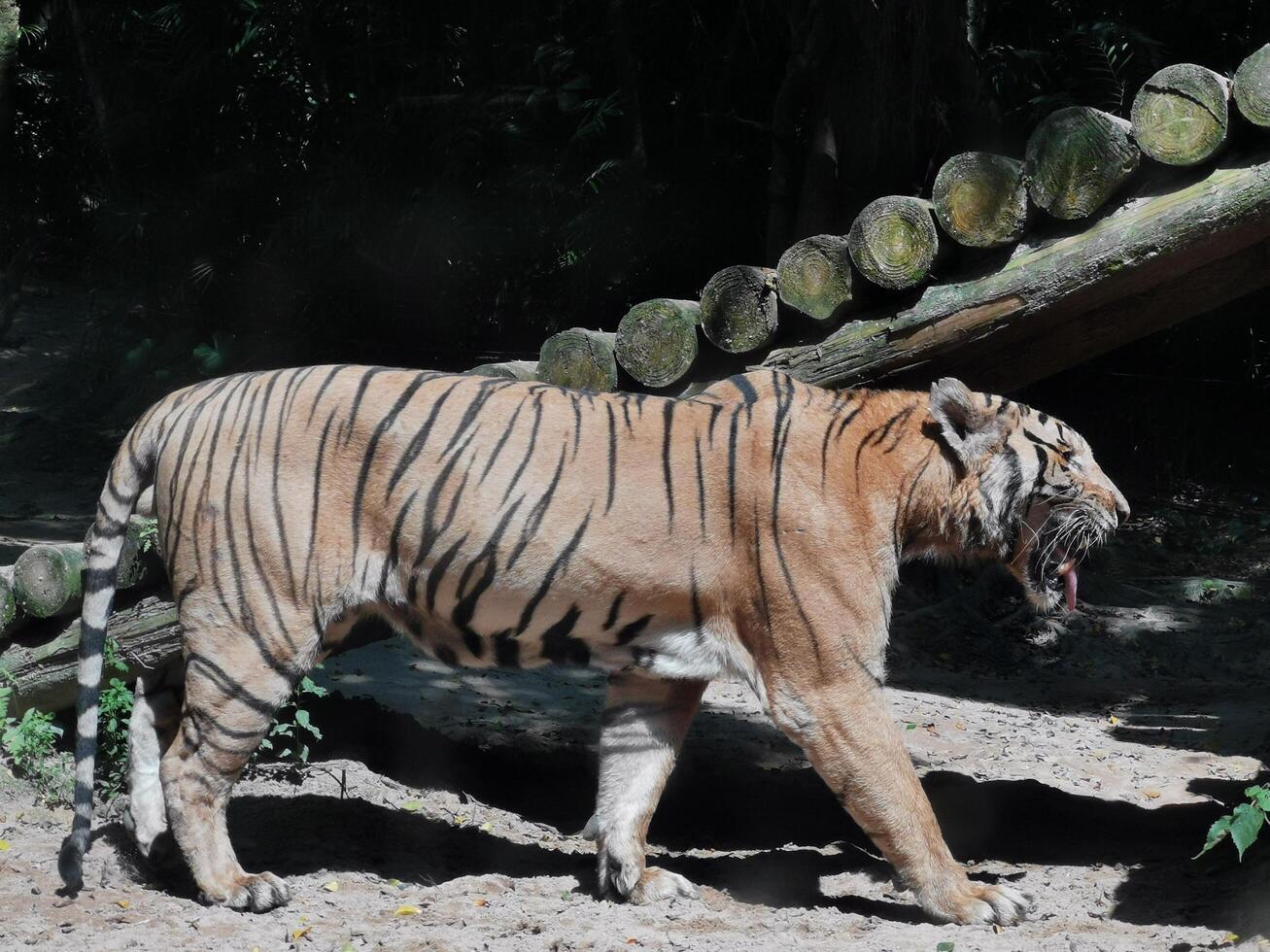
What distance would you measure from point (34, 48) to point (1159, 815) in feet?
40.0

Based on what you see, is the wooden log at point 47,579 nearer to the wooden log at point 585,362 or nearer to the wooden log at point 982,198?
the wooden log at point 585,362

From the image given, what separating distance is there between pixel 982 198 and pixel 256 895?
3.11m

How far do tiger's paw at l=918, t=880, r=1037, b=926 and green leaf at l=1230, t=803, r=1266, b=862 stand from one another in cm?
71

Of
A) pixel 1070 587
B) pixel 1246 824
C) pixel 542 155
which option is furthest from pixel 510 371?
pixel 542 155

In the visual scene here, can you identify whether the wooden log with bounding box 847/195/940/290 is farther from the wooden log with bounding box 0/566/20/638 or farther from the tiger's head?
the wooden log with bounding box 0/566/20/638

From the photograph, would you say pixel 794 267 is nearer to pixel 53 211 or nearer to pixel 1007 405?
pixel 1007 405

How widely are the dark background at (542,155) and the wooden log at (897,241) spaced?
2.48m

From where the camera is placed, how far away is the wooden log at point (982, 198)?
4.25 metres

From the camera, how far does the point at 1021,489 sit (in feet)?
13.2

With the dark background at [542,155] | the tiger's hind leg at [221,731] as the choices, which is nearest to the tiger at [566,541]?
the tiger's hind leg at [221,731]

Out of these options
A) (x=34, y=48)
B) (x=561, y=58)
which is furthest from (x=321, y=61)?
(x=34, y=48)

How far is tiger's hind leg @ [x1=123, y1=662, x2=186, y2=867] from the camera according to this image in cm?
416

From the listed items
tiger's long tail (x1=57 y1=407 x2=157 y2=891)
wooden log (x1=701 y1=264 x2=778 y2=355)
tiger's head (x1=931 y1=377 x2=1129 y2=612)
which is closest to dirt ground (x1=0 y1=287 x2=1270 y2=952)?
tiger's long tail (x1=57 y1=407 x2=157 y2=891)

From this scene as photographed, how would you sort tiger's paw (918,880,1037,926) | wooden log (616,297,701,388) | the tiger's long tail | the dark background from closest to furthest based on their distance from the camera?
the tiger's long tail
tiger's paw (918,880,1037,926)
wooden log (616,297,701,388)
the dark background
